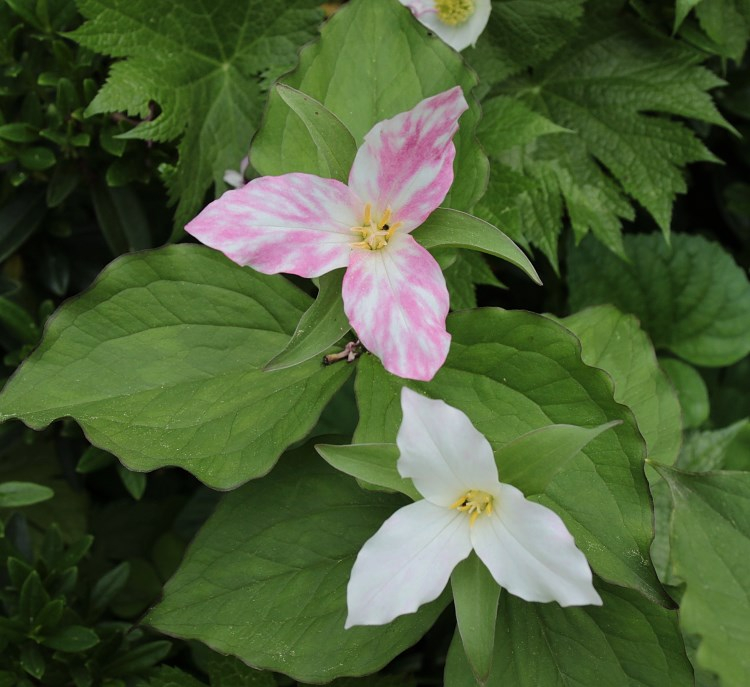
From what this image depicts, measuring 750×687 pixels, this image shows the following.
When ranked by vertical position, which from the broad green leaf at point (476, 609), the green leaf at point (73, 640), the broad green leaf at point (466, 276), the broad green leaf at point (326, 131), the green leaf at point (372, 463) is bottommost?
the green leaf at point (73, 640)

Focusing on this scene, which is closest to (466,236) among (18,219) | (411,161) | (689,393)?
(411,161)

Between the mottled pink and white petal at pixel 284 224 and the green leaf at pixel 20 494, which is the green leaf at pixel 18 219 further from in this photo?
the mottled pink and white petal at pixel 284 224

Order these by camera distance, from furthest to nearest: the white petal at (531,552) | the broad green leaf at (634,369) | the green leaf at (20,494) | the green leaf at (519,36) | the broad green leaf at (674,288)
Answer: the broad green leaf at (674,288) → the green leaf at (519,36) → the green leaf at (20,494) → the broad green leaf at (634,369) → the white petal at (531,552)

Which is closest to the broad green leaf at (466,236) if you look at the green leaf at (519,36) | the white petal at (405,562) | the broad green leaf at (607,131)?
the white petal at (405,562)

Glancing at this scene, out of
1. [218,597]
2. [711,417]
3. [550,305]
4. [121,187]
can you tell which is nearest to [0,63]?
[121,187]

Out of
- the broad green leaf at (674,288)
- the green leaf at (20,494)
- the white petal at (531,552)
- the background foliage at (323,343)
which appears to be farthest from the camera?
the broad green leaf at (674,288)

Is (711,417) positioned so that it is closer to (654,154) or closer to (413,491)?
(654,154)

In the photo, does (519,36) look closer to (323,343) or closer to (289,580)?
(323,343)
